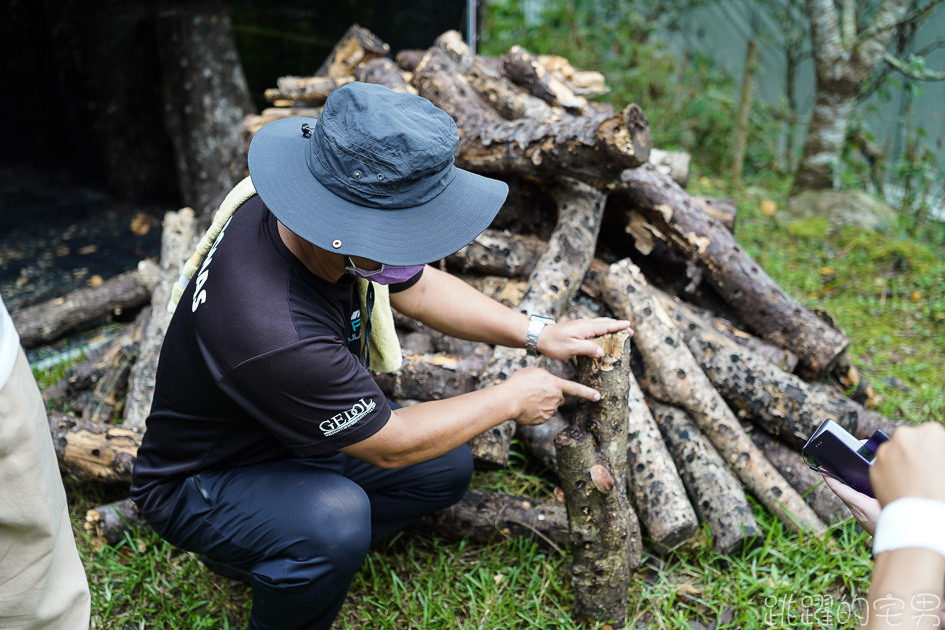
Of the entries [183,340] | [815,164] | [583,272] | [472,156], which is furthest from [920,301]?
[183,340]

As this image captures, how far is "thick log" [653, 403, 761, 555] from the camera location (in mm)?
2646

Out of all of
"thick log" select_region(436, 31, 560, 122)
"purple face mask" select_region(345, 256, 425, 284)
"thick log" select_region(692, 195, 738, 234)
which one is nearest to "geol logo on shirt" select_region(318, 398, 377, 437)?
"purple face mask" select_region(345, 256, 425, 284)

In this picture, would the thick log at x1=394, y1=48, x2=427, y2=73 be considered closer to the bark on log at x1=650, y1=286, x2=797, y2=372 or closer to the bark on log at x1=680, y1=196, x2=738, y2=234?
the bark on log at x1=680, y1=196, x2=738, y2=234

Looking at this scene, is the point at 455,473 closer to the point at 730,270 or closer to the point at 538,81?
the point at 730,270

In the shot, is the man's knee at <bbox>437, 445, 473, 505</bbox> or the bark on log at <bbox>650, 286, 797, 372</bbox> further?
the bark on log at <bbox>650, 286, 797, 372</bbox>

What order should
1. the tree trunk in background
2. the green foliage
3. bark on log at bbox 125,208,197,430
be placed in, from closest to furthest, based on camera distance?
bark on log at bbox 125,208,197,430 → the tree trunk in background → the green foliage

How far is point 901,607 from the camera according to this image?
121 centimetres

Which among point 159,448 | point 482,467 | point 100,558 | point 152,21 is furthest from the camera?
point 152,21

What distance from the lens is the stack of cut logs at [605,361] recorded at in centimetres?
239

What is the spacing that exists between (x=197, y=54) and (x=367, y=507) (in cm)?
494

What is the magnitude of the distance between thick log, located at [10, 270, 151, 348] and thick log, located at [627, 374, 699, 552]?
110 inches

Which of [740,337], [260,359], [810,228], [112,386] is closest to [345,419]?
[260,359]

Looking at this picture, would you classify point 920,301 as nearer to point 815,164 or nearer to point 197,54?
point 815,164

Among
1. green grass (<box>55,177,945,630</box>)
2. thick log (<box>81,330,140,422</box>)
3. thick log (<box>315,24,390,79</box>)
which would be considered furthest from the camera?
thick log (<box>315,24,390,79</box>)
